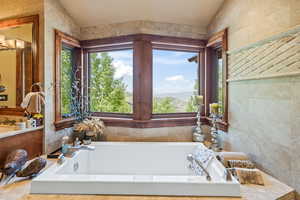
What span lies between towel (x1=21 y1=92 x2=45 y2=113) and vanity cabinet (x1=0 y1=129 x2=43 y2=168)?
26cm

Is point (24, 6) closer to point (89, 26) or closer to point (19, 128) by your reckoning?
point (89, 26)

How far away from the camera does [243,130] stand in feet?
6.19

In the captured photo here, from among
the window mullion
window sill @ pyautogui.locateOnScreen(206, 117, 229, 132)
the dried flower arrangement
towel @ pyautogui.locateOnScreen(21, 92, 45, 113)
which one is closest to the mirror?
towel @ pyautogui.locateOnScreen(21, 92, 45, 113)

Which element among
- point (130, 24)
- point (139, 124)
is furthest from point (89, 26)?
point (139, 124)

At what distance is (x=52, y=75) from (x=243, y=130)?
2331 millimetres

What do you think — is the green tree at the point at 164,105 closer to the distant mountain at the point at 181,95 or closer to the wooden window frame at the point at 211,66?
the distant mountain at the point at 181,95

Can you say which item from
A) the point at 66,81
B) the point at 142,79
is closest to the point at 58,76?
the point at 66,81

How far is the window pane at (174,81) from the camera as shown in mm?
2594

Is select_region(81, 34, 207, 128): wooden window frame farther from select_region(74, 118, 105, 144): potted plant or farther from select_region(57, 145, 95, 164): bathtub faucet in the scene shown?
select_region(57, 145, 95, 164): bathtub faucet

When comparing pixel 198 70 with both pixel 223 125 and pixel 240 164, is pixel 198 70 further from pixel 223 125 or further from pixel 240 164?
pixel 240 164

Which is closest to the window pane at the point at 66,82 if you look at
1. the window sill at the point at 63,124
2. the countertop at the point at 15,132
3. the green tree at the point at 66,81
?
the green tree at the point at 66,81

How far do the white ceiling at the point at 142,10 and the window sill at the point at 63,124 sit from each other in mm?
1413

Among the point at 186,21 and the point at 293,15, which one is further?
the point at 186,21

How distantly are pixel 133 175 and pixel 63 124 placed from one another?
128 cm
